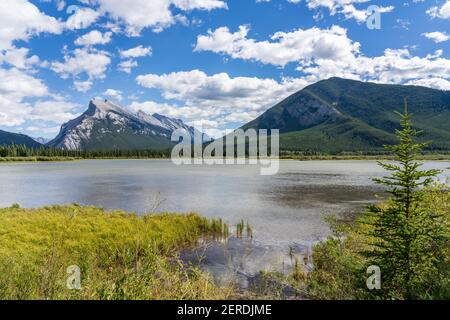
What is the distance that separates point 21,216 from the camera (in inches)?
1069

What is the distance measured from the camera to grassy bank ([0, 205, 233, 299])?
8.00m

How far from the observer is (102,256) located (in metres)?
20.2

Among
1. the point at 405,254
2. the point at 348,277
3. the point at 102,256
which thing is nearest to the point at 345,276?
the point at 348,277

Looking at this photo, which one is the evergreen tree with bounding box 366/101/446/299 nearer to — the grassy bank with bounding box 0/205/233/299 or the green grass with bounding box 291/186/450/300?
the green grass with bounding box 291/186/450/300

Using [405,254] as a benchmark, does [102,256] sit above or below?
below

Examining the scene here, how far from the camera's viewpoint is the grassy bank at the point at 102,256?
8000 millimetres

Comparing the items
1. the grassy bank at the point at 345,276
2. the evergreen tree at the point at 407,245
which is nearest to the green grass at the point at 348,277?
the grassy bank at the point at 345,276

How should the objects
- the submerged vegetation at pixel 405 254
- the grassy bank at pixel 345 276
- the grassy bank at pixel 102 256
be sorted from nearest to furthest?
1. the grassy bank at pixel 102 256
2. the submerged vegetation at pixel 405 254
3. the grassy bank at pixel 345 276

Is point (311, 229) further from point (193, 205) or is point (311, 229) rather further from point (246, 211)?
point (193, 205)

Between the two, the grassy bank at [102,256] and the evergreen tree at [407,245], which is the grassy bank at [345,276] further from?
the grassy bank at [102,256]

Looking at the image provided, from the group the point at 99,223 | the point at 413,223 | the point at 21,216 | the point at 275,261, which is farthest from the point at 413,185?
Answer: the point at 21,216

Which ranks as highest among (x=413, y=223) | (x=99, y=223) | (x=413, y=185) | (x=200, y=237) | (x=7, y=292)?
(x=413, y=185)

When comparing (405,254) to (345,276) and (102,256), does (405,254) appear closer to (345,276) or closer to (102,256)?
(345,276)
